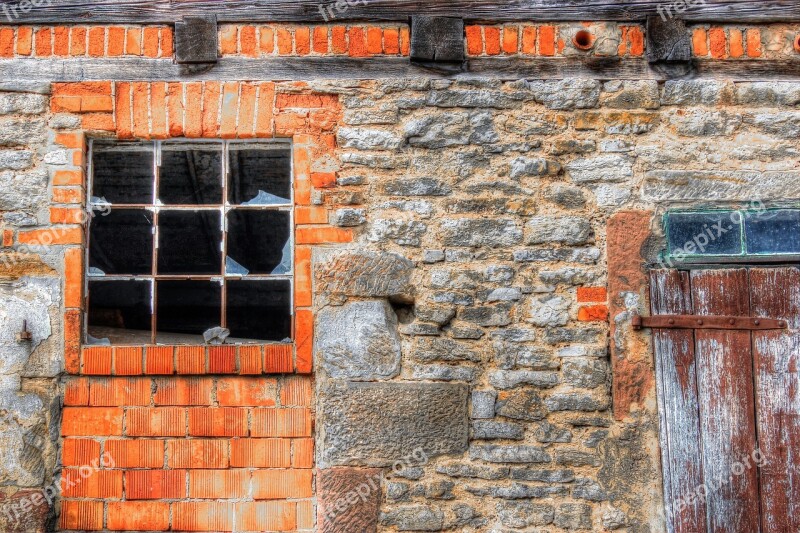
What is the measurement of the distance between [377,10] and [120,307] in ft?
6.25

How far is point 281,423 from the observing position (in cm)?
346

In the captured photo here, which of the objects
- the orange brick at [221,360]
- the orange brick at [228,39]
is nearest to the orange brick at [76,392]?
the orange brick at [221,360]

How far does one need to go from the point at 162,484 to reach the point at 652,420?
2.14 m

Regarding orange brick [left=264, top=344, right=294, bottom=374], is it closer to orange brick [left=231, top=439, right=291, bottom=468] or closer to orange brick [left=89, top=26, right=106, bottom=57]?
orange brick [left=231, top=439, right=291, bottom=468]

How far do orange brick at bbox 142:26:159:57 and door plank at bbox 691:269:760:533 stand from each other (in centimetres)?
269

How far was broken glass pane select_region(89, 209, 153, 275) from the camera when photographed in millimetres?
3828

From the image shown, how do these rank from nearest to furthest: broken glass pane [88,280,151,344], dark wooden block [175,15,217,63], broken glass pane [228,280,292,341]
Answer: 1. dark wooden block [175,15,217,63]
2. broken glass pane [88,280,151,344]
3. broken glass pane [228,280,292,341]

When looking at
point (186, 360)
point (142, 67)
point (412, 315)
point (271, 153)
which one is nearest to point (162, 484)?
point (186, 360)

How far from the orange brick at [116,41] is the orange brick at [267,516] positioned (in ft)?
6.91

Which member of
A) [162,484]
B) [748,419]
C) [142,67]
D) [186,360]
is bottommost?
[162,484]

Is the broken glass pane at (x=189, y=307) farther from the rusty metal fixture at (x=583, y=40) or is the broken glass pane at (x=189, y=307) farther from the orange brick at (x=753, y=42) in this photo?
the orange brick at (x=753, y=42)

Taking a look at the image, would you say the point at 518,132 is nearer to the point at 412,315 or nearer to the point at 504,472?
the point at 412,315

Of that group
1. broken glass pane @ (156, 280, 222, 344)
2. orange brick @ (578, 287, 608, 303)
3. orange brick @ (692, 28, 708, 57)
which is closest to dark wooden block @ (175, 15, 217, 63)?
broken glass pane @ (156, 280, 222, 344)

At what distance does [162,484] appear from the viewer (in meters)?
3.42
